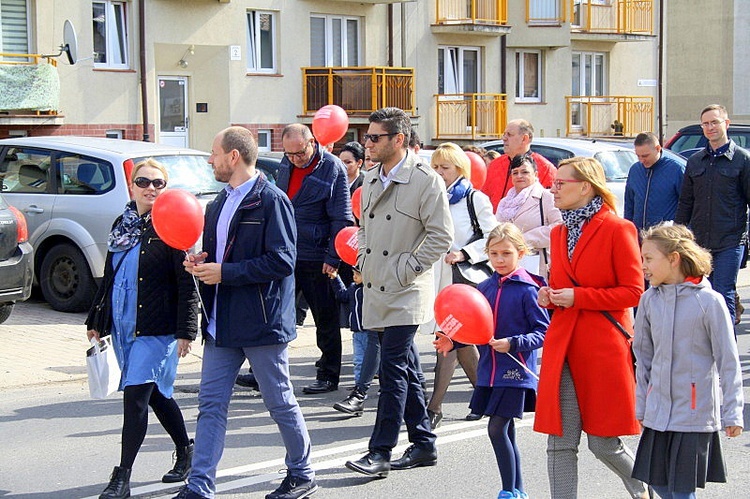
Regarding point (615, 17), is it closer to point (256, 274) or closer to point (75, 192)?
point (75, 192)

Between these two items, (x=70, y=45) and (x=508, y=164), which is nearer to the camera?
(x=508, y=164)

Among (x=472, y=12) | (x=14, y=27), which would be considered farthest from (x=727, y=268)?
(x=472, y=12)

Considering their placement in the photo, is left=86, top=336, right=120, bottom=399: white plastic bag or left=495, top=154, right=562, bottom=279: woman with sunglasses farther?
left=495, top=154, right=562, bottom=279: woman with sunglasses

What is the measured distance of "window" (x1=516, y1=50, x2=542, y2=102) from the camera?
30.9m

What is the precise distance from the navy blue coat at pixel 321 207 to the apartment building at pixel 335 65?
12.0 metres

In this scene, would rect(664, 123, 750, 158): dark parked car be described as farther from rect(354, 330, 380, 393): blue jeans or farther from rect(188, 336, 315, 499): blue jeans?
rect(188, 336, 315, 499): blue jeans

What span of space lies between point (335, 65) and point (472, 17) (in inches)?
174

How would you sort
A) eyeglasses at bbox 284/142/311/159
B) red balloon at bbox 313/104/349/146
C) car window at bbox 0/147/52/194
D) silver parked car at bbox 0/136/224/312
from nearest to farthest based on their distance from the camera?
eyeglasses at bbox 284/142/311/159
red balloon at bbox 313/104/349/146
silver parked car at bbox 0/136/224/312
car window at bbox 0/147/52/194

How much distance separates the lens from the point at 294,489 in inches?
233

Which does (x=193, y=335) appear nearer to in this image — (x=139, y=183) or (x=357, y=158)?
(x=139, y=183)

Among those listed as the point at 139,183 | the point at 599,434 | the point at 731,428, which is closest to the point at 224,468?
the point at 139,183

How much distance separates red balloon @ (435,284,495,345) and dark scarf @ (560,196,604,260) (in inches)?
26.6

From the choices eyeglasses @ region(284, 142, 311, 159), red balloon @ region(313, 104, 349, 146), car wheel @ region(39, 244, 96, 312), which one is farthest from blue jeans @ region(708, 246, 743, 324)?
car wheel @ region(39, 244, 96, 312)

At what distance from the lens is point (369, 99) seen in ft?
84.0
